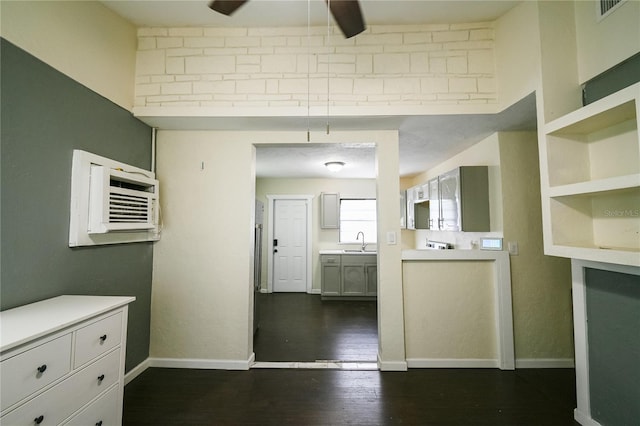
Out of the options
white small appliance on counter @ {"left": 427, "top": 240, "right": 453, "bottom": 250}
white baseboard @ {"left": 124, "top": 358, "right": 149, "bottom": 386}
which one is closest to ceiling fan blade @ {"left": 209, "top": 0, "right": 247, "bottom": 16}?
white baseboard @ {"left": 124, "top": 358, "right": 149, "bottom": 386}

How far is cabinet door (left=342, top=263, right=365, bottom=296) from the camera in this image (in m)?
4.64

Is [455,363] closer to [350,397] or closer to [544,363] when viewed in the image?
[544,363]

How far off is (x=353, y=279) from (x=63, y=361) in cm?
401

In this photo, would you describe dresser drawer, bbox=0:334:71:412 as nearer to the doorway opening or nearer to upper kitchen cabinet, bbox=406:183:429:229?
the doorway opening

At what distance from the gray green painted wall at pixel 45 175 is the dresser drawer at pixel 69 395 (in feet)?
1.86

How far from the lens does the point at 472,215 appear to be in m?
2.65

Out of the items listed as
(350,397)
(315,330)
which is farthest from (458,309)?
(315,330)

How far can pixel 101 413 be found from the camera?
4.47ft

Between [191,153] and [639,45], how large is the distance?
3.26m

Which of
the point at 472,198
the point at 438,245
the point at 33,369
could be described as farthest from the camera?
the point at 438,245

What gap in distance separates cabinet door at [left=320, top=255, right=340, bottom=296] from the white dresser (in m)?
3.47

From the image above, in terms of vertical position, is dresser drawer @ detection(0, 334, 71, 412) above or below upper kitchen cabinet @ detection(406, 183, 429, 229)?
below

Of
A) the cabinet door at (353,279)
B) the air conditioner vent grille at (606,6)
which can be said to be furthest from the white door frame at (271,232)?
the air conditioner vent grille at (606,6)

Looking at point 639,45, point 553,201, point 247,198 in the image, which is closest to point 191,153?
point 247,198
